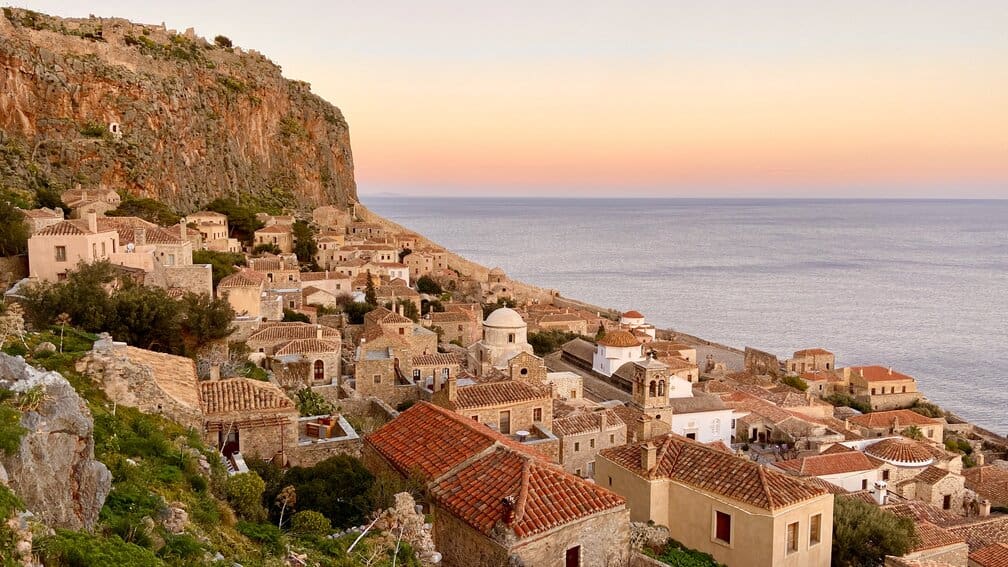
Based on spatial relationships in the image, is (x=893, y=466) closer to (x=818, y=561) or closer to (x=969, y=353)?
(x=818, y=561)

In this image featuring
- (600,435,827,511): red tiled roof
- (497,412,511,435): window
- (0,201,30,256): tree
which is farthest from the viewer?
(0,201,30,256): tree

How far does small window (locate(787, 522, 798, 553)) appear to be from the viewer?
1173 cm

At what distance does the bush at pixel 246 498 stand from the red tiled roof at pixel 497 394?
27.9 ft

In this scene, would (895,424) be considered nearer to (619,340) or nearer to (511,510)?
(619,340)

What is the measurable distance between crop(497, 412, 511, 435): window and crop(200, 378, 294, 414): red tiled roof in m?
6.63

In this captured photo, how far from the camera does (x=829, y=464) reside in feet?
75.8

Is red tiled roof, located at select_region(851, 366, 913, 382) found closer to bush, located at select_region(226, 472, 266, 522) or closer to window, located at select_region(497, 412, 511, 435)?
window, located at select_region(497, 412, 511, 435)

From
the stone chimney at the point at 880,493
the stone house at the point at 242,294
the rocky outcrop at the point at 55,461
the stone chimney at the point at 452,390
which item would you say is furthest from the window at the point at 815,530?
the stone house at the point at 242,294

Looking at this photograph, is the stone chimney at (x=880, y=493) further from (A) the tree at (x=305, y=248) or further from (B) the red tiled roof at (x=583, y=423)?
(A) the tree at (x=305, y=248)

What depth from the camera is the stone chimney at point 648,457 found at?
1288 cm

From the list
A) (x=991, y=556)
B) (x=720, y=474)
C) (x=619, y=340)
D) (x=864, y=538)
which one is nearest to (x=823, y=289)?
(x=619, y=340)

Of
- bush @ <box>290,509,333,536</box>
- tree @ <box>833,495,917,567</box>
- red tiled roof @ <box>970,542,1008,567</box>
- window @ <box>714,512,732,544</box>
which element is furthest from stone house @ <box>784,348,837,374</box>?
bush @ <box>290,509,333,536</box>

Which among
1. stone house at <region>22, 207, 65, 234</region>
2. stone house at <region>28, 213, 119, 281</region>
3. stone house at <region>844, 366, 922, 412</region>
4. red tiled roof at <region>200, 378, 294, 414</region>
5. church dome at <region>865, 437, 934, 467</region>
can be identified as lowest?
stone house at <region>844, 366, 922, 412</region>

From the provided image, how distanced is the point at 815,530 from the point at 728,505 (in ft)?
5.77
